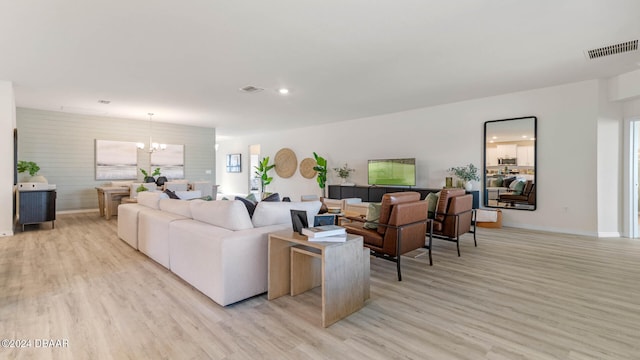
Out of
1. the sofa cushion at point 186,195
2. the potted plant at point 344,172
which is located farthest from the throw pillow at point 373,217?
the potted plant at point 344,172

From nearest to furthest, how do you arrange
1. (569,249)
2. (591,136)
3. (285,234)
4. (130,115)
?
(285,234), (569,249), (591,136), (130,115)

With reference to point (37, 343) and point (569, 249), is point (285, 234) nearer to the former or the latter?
point (37, 343)

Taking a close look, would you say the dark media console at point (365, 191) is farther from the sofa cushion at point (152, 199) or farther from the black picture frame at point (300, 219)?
the sofa cushion at point (152, 199)

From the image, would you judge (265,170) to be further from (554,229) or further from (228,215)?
(554,229)

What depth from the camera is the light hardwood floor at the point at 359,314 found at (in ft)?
6.30

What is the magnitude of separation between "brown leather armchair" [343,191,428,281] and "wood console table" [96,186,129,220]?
6237mm

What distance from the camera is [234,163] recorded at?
13.5m

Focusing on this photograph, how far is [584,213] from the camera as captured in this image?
207 inches

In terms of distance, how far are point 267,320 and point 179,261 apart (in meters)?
1.32

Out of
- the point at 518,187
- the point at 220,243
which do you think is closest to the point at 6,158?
the point at 220,243

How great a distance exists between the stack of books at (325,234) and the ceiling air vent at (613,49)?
4181 mm

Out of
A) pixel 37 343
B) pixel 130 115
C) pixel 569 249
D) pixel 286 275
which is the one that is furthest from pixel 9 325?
pixel 130 115

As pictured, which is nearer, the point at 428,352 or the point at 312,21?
the point at 428,352

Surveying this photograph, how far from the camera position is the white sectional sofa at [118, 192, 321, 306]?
2.52 metres
